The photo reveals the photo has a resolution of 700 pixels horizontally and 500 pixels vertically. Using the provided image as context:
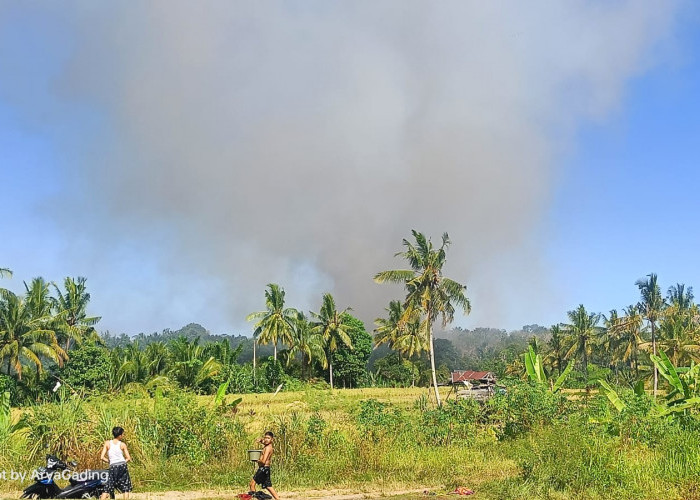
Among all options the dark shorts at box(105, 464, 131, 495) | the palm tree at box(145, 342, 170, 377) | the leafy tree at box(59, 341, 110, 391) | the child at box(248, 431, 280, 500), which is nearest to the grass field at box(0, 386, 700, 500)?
the child at box(248, 431, 280, 500)

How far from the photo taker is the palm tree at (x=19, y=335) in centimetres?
4088

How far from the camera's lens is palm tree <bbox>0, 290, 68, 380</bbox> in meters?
40.9

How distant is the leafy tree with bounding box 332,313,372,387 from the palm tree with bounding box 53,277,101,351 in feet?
77.0

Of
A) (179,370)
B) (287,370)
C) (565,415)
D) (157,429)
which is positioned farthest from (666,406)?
(287,370)

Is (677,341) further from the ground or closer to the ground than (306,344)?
closer to the ground

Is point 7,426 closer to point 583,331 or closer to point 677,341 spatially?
point 677,341

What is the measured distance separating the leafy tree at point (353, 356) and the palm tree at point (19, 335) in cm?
2666

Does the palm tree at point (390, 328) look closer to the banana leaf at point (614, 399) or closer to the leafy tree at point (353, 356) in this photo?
the leafy tree at point (353, 356)

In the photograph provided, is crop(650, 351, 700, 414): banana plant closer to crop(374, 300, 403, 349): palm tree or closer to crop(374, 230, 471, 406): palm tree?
crop(374, 230, 471, 406): palm tree

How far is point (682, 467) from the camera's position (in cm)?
998

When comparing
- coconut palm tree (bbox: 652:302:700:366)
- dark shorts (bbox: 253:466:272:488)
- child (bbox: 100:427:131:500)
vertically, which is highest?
coconut palm tree (bbox: 652:302:700:366)

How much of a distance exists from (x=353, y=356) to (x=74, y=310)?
26404mm

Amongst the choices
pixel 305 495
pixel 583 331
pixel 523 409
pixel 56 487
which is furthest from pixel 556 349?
pixel 56 487

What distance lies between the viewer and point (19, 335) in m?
41.8
